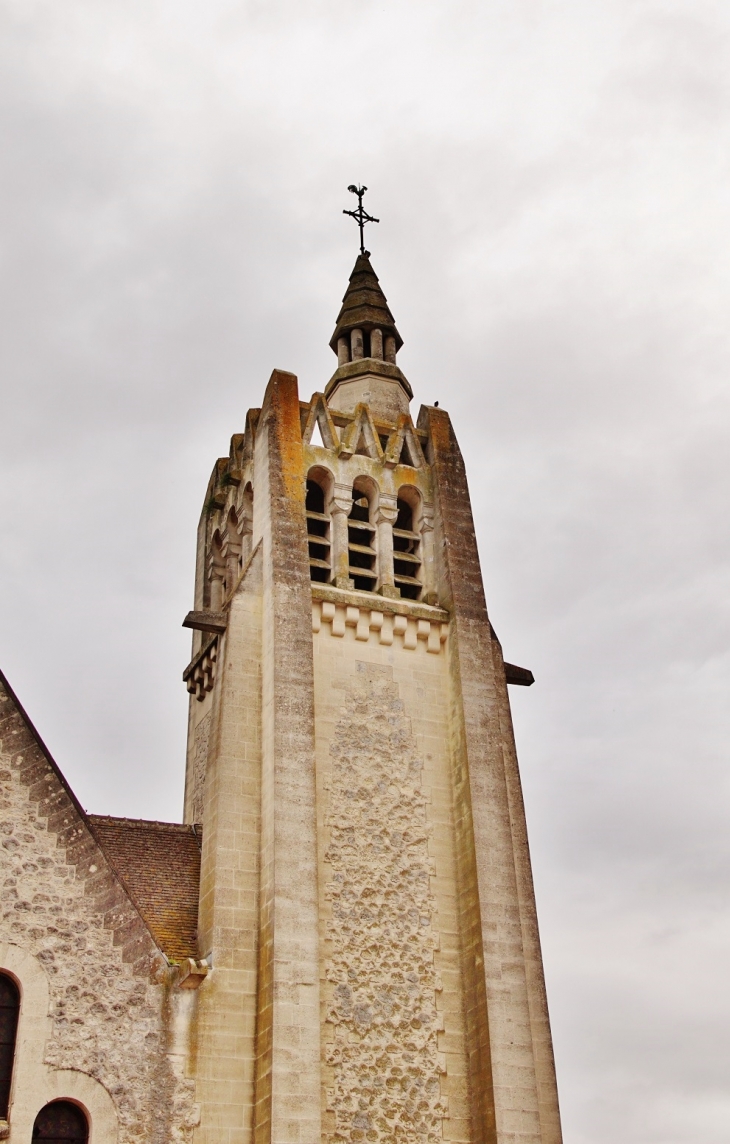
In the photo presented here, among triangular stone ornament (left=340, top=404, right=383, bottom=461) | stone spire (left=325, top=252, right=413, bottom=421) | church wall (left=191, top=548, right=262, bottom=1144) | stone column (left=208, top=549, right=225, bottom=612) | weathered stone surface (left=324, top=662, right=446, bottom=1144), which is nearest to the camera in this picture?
church wall (left=191, top=548, right=262, bottom=1144)

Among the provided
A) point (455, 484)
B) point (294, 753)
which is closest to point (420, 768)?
point (294, 753)

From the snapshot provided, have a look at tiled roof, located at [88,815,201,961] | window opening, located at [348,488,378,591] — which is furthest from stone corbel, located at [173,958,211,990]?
window opening, located at [348,488,378,591]

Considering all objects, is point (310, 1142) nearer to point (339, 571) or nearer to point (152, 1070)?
point (152, 1070)

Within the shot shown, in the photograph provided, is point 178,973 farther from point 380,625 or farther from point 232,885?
point 380,625

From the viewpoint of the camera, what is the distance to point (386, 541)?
21.1m

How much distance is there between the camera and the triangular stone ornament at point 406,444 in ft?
72.8

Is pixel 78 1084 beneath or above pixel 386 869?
beneath

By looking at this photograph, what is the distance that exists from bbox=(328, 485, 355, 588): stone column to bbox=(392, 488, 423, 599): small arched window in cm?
98

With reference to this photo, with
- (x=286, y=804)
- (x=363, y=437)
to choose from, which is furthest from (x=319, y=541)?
(x=286, y=804)

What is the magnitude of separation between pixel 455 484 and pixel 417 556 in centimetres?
154

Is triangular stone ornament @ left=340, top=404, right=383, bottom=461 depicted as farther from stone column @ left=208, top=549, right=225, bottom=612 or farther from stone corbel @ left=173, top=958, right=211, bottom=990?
stone corbel @ left=173, top=958, right=211, bottom=990

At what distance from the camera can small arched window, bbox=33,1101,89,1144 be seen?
14.4 m

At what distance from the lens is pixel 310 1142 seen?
14.7m

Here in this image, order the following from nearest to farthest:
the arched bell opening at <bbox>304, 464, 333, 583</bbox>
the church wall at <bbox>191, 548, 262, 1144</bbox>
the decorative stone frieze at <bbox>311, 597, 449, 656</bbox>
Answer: the church wall at <bbox>191, 548, 262, 1144</bbox> → the decorative stone frieze at <bbox>311, 597, 449, 656</bbox> → the arched bell opening at <bbox>304, 464, 333, 583</bbox>
